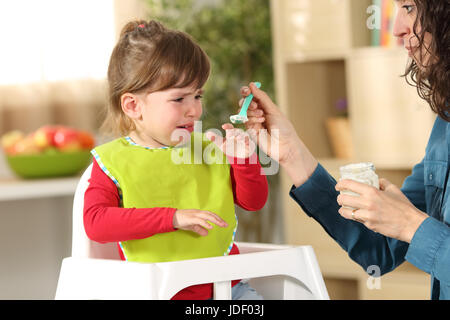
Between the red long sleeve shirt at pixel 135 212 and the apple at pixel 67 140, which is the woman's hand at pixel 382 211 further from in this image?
the apple at pixel 67 140

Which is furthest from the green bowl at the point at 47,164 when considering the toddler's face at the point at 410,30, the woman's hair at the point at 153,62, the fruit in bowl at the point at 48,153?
the toddler's face at the point at 410,30

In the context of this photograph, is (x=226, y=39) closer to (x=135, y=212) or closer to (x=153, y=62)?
(x=153, y=62)

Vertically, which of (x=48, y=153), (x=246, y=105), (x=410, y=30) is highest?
(x=410, y=30)

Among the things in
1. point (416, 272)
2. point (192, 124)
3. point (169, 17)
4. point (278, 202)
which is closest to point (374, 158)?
point (416, 272)

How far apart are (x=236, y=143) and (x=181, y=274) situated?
279 mm

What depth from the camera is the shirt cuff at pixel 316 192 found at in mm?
1301

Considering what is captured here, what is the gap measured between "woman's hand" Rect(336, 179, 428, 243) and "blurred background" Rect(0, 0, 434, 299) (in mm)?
1324

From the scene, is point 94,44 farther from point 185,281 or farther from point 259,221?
point 185,281

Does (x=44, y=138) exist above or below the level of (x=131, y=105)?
below

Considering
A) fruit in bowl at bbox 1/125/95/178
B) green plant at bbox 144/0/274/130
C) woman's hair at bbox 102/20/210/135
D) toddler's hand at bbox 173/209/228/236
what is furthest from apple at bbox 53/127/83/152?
toddler's hand at bbox 173/209/228/236

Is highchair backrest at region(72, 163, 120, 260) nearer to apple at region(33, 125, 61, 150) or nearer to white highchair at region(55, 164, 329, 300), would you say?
white highchair at region(55, 164, 329, 300)

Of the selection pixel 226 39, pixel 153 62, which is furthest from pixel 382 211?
Answer: pixel 226 39

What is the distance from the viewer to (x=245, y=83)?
9.85ft

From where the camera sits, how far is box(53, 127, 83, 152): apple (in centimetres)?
237
